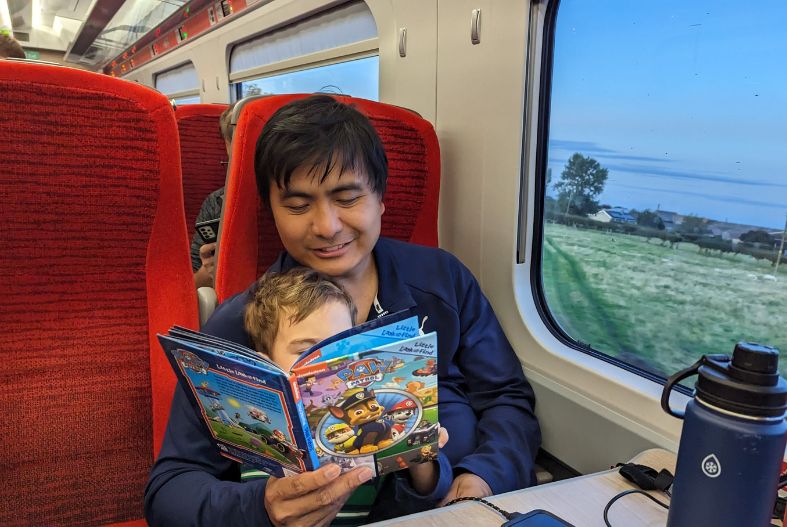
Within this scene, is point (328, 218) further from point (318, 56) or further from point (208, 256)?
point (318, 56)

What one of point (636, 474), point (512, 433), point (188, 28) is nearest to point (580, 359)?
point (512, 433)

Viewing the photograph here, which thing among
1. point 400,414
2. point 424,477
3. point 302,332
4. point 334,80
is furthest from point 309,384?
point 334,80

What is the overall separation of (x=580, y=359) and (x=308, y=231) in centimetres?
87

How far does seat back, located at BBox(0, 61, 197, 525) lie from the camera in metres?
1.19

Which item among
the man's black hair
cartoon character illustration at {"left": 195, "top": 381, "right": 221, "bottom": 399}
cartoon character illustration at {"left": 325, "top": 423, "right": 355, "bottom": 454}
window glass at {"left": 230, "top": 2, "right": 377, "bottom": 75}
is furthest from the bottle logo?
window glass at {"left": 230, "top": 2, "right": 377, "bottom": 75}

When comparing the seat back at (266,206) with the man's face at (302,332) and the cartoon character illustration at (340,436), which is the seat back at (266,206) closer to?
the man's face at (302,332)

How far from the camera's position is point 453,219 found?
210 centimetres

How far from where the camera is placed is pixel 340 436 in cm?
84

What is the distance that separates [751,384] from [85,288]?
1.27 metres

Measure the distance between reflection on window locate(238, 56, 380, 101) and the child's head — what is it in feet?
4.03

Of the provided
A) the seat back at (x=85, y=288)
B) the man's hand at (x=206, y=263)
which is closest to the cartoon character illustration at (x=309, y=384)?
the seat back at (x=85, y=288)

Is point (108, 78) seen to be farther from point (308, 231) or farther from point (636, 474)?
point (636, 474)

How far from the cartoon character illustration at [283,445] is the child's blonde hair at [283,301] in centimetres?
28

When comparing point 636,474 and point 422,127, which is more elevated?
point 422,127
